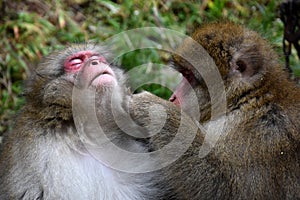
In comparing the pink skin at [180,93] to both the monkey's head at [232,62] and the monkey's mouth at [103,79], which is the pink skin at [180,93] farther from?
the monkey's mouth at [103,79]

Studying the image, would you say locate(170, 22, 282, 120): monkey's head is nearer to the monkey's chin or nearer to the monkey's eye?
the monkey's chin

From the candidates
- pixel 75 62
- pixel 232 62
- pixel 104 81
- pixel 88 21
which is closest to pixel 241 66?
pixel 232 62

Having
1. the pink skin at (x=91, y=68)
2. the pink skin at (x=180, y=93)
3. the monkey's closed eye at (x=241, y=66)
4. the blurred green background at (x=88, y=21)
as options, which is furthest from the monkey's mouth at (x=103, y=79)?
the blurred green background at (x=88, y=21)

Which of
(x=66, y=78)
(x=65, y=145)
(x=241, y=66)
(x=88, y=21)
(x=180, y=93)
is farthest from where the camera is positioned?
(x=88, y=21)

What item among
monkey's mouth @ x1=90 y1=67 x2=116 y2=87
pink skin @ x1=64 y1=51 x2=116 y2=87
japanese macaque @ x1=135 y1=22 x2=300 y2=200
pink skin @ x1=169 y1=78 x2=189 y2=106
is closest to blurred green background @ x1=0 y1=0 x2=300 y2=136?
pink skin @ x1=169 y1=78 x2=189 y2=106

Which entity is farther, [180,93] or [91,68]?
[180,93]

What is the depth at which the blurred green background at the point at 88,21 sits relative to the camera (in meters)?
8.04

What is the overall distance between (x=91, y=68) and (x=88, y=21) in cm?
448

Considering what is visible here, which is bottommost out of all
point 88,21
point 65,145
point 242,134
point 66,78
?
point 88,21

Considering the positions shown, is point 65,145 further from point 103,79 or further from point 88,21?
point 88,21

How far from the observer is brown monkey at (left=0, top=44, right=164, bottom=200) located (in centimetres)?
453

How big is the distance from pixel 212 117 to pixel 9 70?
12.6 ft

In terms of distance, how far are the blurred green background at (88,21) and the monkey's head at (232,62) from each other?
2457 mm

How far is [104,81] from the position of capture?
4.62 metres
